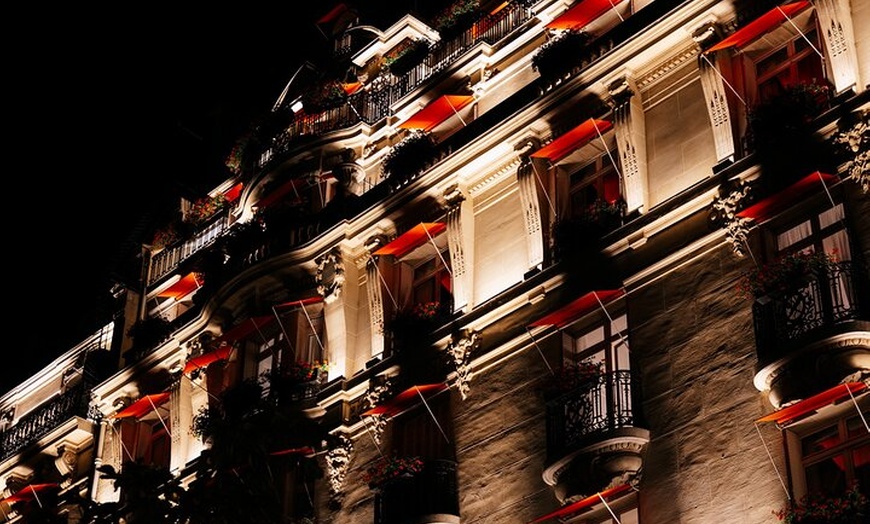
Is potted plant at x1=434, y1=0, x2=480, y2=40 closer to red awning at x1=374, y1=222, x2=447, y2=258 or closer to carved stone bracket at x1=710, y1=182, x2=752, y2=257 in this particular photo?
red awning at x1=374, y1=222, x2=447, y2=258

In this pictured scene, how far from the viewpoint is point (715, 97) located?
29609 mm

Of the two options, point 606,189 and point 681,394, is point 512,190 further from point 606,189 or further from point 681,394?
→ point 681,394

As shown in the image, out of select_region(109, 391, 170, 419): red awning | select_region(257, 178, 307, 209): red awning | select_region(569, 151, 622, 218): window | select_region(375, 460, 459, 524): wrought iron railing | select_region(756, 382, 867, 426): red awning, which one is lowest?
select_region(756, 382, 867, 426): red awning

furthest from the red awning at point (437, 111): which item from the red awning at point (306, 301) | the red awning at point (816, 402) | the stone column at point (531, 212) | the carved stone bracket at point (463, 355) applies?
the red awning at point (816, 402)

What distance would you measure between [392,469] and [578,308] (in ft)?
15.7

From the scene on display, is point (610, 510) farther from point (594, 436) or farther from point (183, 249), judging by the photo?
point (183, 249)

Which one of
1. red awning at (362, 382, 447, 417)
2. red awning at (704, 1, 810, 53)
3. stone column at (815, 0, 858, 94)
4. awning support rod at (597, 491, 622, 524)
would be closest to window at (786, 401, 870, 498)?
awning support rod at (597, 491, 622, 524)

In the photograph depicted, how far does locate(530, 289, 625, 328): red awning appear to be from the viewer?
2933 cm

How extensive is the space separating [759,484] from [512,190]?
10.5m

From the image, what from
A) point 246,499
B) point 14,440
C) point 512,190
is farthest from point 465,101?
point 14,440

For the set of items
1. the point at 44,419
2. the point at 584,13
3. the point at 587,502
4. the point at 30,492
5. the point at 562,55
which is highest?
the point at 44,419

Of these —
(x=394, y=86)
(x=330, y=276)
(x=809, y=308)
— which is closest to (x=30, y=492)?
(x=330, y=276)

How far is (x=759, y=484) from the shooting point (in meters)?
24.7

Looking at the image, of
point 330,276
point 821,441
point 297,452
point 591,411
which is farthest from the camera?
point 330,276
